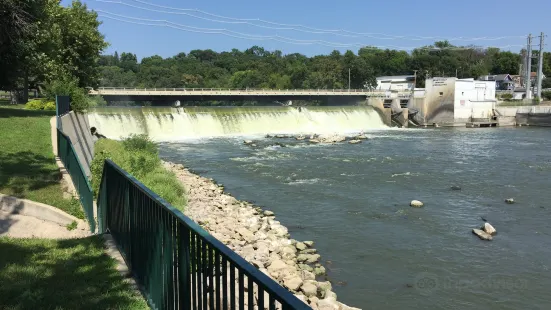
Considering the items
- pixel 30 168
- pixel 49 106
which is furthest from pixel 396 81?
pixel 30 168

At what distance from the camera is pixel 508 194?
679 inches

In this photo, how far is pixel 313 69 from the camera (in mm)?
95375

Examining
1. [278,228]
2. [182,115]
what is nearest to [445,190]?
[278,228]

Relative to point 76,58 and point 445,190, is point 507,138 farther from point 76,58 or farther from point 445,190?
point 76,58

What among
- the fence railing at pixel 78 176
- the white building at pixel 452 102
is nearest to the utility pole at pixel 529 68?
the white building at pixel 452 102

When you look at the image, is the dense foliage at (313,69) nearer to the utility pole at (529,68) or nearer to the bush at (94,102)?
the utility pole at (529,68)

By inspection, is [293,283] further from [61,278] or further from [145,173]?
[145,173]

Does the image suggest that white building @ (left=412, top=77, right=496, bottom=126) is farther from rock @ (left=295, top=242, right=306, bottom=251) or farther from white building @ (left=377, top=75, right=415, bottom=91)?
white building @ (left=377, top=75, right=415, bottom=91)

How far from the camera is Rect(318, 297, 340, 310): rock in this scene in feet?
24.5

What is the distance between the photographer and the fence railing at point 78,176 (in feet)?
26.4

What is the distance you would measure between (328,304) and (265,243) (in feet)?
10.8

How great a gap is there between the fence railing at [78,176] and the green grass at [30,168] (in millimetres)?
274

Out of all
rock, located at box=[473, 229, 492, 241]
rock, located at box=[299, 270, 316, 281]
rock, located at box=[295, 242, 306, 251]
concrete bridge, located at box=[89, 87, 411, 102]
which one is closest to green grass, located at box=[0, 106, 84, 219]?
rock, located at box=[299, 270, 316, 281]

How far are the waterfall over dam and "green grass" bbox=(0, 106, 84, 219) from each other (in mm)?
16248
